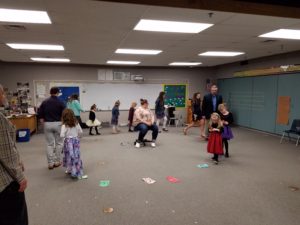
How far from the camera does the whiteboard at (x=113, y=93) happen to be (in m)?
8.83

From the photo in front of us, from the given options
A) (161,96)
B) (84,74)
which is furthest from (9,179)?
(84,74)

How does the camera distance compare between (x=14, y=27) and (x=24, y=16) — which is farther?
(x=14, y=27)

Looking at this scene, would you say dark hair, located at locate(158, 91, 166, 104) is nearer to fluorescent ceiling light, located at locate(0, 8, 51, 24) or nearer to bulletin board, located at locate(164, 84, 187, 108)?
bulletin board, located at locate(164, 84, 187, 108)

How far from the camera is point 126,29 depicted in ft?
12.0

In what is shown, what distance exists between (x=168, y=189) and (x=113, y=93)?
6.43 meters

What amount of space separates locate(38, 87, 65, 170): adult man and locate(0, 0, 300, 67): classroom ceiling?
109cm

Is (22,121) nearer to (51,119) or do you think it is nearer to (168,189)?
(51,119)

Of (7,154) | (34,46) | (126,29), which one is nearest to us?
(7,154)

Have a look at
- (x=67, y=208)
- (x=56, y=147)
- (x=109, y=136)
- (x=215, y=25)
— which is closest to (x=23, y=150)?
(x=56, y=147)

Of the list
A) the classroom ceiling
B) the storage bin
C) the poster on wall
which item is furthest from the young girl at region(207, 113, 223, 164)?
the poster on wall

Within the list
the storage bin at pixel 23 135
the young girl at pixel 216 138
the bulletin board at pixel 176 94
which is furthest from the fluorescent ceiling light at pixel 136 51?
the bulletin board at pixel 176 94

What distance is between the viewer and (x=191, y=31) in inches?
149

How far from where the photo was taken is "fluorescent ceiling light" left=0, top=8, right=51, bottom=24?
2.83 metres

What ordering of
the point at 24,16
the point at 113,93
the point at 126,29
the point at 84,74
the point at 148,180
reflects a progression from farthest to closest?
the point at 113,93, the point at 84,74, the point at 126,29, the point at 148,180, the point at 24,16
